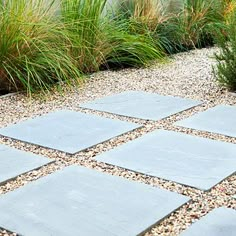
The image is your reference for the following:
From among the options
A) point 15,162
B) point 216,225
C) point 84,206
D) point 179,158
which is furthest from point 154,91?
point 216,225

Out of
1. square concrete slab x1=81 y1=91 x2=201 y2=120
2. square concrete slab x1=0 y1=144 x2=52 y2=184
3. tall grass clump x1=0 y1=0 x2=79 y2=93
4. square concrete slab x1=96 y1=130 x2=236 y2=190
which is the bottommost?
square concrete slab x1=0 y1=144 x2=52 y2=184

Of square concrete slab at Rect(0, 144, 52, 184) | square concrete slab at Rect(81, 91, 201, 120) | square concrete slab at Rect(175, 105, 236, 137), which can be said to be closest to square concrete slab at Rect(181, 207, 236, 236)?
square concrete slab at Rect(0, 144, 52, 184)

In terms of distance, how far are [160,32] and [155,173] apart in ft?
12.4

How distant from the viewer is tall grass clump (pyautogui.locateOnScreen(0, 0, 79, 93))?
4.45m

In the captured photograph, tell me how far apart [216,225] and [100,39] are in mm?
3358

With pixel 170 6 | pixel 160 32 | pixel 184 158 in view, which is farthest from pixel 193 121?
pixel 170 6

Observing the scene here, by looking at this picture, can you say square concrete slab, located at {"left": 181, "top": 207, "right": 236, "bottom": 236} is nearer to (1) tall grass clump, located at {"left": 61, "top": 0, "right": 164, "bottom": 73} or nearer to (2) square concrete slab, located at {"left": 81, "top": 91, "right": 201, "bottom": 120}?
(2) square concrete slab, located at {"left": 81, "top": 91, "right": 201, "bottom": 120}

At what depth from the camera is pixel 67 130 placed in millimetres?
3539

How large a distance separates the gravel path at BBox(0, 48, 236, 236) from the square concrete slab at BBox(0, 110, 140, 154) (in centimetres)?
7

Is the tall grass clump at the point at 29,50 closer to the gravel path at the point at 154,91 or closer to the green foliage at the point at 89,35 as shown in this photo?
the green foliage at the point at 89,35

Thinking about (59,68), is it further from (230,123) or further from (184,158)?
(184,158)

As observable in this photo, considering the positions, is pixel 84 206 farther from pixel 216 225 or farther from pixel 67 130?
pixel 67 130

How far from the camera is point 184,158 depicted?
10.00 feet

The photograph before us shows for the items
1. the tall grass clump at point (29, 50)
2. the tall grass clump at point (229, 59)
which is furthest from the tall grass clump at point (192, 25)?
the tall grass clump at point (29, 50)
